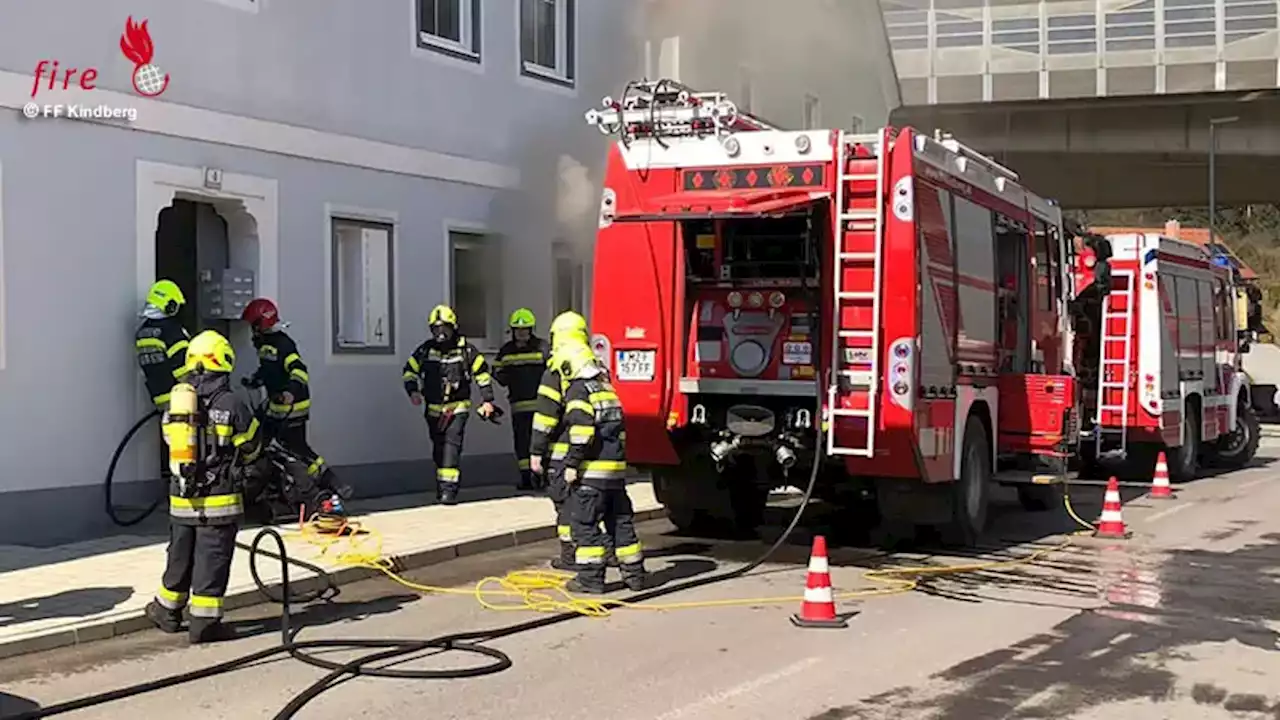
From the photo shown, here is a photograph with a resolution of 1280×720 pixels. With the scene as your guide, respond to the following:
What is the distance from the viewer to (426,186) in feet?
45.6

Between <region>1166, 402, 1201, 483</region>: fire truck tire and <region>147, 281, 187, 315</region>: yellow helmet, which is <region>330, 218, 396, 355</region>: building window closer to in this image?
<region>147, 281, 187, 315</region>: yellow helmet

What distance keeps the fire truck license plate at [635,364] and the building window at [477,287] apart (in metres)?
4.77

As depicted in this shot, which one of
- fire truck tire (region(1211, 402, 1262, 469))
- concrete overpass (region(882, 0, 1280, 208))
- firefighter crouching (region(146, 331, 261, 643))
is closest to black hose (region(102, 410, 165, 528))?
firefighter crouching (region(146, 331, 261, 643))

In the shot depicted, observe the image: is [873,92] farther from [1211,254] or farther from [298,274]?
[298,274]

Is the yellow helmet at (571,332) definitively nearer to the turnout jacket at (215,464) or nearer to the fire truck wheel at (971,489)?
the turnout jacket at (215,464)

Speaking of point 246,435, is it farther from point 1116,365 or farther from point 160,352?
point 1116,365

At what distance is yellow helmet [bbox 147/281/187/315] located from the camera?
34.8 ft

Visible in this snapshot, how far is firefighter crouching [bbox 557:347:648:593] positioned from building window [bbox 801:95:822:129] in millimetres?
13767

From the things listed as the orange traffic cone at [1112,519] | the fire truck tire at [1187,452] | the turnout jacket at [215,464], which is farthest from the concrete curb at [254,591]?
the fire truck tire at [1187,452]

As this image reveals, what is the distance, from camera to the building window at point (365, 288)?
13172 mm

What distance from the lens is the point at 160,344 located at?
1057cm

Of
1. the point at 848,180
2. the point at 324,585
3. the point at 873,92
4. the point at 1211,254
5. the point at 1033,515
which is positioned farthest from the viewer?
the point at 873,92

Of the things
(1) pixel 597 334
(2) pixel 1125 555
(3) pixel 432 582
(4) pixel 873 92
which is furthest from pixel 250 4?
(4) pixel 873 92

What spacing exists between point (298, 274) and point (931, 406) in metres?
5.83
